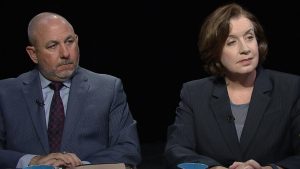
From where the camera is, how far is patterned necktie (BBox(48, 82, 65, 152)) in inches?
101

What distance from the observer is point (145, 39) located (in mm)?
4391

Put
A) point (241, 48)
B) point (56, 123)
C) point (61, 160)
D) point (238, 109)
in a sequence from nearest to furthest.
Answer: point (61, 160) → point (241, 48) → point (238, 109) → point (56, 123)

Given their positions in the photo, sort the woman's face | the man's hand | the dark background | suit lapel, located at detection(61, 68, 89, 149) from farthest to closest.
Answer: the dark background → suit lapel, located at detection(61, 68, 89, 149) → the woman's face → the man's hand

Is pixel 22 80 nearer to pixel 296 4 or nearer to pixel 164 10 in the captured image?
pixel 164 10

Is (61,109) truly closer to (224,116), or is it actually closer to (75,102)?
(75,102)

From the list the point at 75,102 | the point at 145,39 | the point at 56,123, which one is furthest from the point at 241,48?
the point at 145,39

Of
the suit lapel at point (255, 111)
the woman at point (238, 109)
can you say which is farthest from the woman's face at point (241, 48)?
the suit lapel at point (255, 111)

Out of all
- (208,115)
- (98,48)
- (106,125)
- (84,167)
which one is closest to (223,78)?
(208,115)

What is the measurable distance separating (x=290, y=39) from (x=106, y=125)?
235 centimetres

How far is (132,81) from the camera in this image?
4500 millimetres

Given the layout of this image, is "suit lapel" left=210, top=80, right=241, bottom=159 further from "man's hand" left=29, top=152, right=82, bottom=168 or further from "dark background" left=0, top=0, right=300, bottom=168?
"dark background" left=0, top=0, right=300, bottom=168

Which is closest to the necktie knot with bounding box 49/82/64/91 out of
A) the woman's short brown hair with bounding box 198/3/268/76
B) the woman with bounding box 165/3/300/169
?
the woman with bounding box 165/3/300/169

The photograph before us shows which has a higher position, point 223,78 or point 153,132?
point 223,78

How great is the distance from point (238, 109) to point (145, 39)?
204cm
